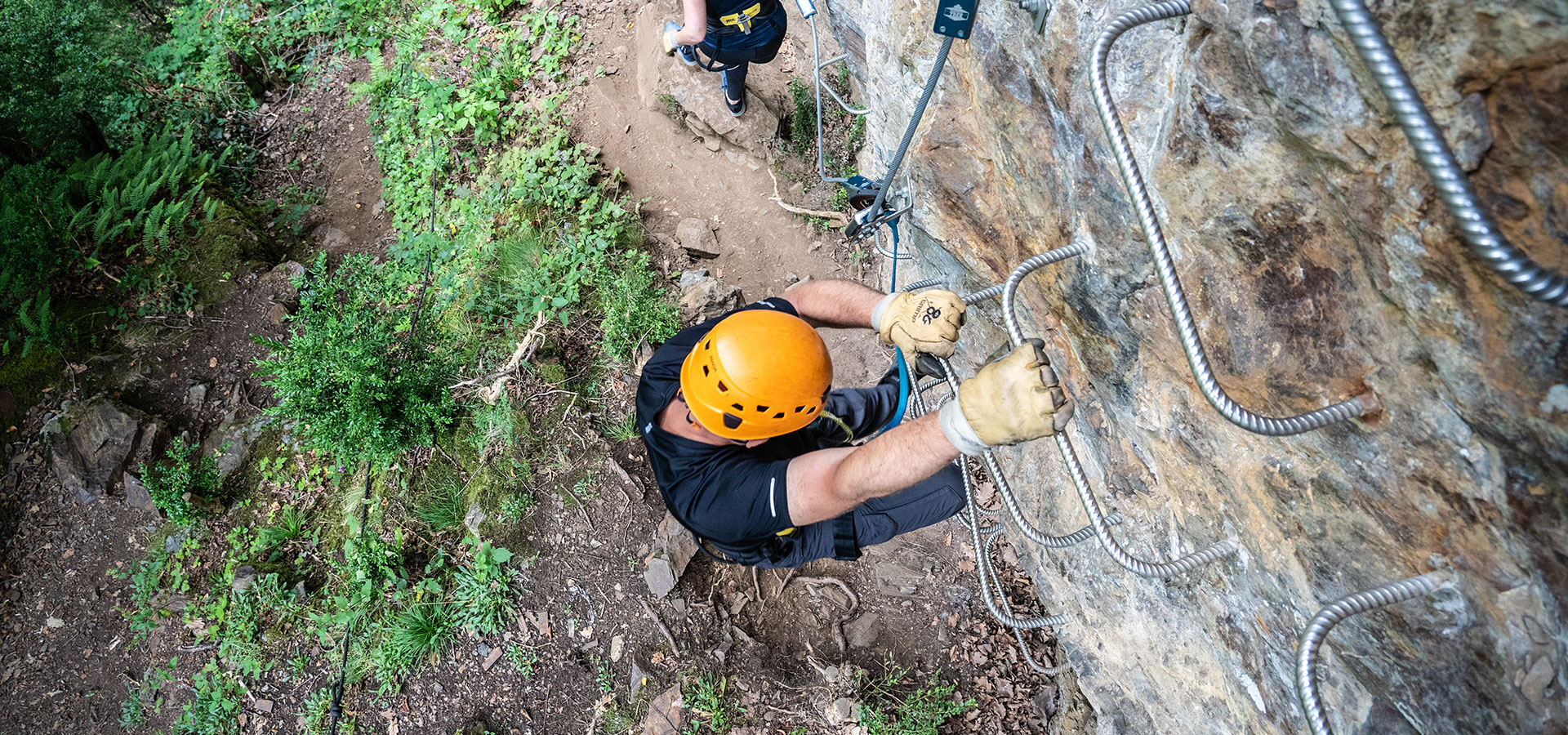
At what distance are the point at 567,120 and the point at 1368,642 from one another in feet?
19.5

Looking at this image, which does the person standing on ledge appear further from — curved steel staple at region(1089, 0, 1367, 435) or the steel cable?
curved steel staple at region(1089, 0, 1367, 435)

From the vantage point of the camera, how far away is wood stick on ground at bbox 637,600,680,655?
400cm

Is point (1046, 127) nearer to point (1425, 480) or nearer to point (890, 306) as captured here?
point (890, 306)

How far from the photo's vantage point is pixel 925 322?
258 centimetres

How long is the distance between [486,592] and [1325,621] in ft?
13.1

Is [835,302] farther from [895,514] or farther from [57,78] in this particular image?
[57,78]

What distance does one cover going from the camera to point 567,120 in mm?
6012

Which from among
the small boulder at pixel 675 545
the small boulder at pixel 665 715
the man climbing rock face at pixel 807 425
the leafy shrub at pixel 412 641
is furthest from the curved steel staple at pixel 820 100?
the leafy shrub at pixel 412 641

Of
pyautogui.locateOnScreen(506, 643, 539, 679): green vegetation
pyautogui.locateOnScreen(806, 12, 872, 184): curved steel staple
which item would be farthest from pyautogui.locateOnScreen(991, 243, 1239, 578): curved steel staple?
pyautogui.locateOnScreen(506, 643, 539, 679): green vegetation

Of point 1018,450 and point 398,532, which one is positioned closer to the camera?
point 1018,450

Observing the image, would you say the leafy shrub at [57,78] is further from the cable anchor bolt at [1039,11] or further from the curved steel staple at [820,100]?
the cable anchor bolt at [1039,11]

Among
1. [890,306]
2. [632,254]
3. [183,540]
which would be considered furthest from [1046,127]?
[183,540]

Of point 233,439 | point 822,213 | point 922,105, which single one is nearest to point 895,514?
point 922,105

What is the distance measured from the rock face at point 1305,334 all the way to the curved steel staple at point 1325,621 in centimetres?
4
